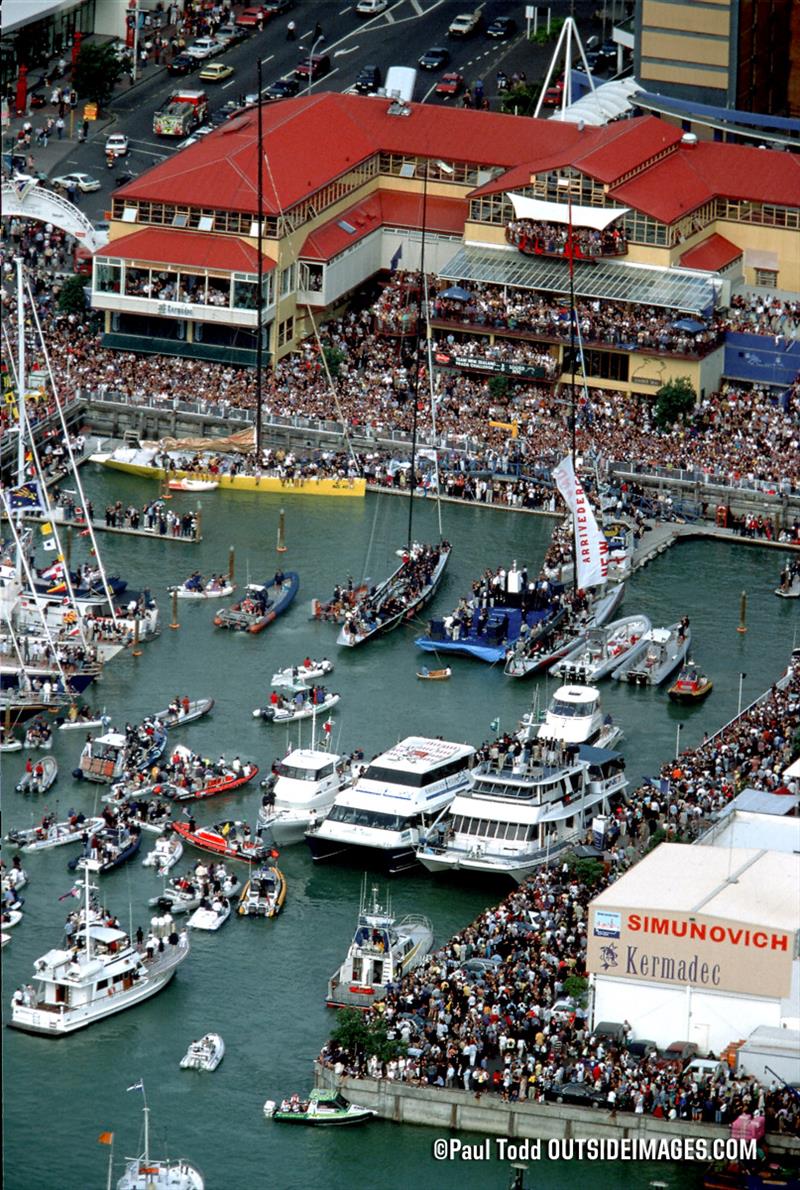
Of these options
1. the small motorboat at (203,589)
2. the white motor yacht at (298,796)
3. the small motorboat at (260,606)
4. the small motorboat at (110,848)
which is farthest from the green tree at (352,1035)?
the small motorboat at (203,589)

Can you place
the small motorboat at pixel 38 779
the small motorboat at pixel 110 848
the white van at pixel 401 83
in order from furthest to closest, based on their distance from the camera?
the white van at pixel 401 83
the small motorboat at pixel 38 779
the small motorboat at pixel 110 848

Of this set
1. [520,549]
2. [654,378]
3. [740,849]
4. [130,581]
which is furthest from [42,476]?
[740,849]

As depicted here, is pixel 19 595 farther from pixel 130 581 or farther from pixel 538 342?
pixel 538 342

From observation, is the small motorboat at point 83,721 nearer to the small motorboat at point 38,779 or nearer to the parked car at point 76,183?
the small motorboat at point 38,779

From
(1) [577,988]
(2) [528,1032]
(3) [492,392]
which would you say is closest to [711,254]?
(3) [492,392]

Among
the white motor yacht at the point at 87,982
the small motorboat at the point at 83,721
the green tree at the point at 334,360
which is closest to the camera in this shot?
the white motor yacht at the point at 87,982

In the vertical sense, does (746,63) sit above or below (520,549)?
above

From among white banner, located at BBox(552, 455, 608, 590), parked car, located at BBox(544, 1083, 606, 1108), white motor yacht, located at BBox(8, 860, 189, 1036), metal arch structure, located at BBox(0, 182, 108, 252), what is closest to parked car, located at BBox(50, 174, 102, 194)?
metal arch structure, located at BBox(0, 182, 108, 252)

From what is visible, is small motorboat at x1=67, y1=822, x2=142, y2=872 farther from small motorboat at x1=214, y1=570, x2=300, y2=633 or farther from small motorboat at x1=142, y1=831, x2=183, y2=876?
small motorboat at x1=214, y1=570, x2=300, y2=633
